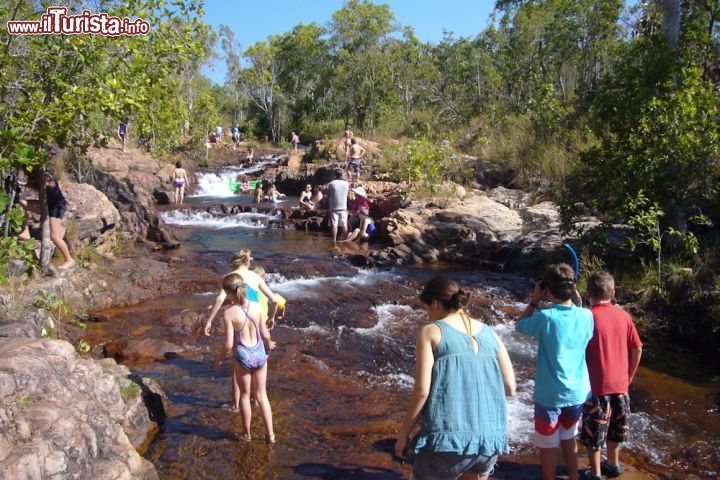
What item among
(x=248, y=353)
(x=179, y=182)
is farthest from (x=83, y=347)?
(x=179, y=182)

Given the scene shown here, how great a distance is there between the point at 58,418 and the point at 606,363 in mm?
3676

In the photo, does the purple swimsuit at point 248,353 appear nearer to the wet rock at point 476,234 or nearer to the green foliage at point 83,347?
the green foliage at point 83,347

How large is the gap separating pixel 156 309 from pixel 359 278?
3.98 m

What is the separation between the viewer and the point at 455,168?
18641 millimetres

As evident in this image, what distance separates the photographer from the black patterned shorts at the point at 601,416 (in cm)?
423

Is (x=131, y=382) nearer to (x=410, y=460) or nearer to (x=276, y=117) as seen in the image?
(x=410, y=460)

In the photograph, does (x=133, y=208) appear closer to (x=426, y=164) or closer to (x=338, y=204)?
(x=338, y=204)

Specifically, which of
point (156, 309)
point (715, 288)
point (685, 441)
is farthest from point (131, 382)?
point (715, 288)

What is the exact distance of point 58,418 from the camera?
143 inches

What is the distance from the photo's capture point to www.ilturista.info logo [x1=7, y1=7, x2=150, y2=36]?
23.7 ft

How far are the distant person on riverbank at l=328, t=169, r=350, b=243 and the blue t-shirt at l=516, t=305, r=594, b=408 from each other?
10.9 meters

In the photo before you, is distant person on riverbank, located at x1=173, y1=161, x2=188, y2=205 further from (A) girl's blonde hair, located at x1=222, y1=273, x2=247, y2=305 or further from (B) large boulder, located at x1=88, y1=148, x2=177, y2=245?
(A) girl's blonde hair, located at x1=222, y1=273, x2=247, y2=305

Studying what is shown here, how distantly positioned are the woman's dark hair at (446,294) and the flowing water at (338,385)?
2.32 meters

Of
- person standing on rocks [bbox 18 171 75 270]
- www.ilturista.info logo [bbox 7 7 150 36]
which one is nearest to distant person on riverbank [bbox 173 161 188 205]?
person standing on rocks [bbox 18 171 75 270]
